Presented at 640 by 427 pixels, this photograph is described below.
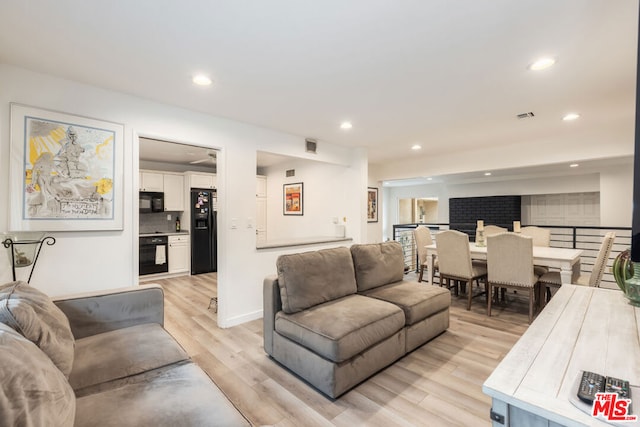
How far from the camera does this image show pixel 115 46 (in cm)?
198

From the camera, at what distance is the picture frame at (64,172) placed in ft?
7.35

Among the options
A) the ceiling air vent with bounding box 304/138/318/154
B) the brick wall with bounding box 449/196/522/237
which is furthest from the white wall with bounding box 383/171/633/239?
the ceiling air vent with bounding box 304/138/318/154

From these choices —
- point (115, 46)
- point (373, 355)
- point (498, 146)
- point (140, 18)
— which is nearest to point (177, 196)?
point (115, 46)

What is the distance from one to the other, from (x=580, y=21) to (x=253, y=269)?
356 cm

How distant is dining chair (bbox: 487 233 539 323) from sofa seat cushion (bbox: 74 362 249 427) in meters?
3.41

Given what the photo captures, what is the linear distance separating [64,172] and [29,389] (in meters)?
2.14

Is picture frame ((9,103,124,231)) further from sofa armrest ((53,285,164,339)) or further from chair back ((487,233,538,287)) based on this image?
chair back ((487,233,538,287))

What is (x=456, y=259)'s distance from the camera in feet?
13.0

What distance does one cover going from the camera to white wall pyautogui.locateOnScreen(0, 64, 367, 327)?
2326 mm

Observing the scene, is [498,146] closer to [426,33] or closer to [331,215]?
[331,215]

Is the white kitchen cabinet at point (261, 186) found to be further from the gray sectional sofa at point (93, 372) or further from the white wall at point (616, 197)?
the white wall at point (616, 197)

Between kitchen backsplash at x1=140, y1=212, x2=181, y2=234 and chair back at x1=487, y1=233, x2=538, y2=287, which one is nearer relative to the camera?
chair back at x1=487, y1=233, x2=538, y2=287

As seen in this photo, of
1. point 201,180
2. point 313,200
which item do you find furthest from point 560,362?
point 201,180

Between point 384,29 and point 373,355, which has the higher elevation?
point 384,29
